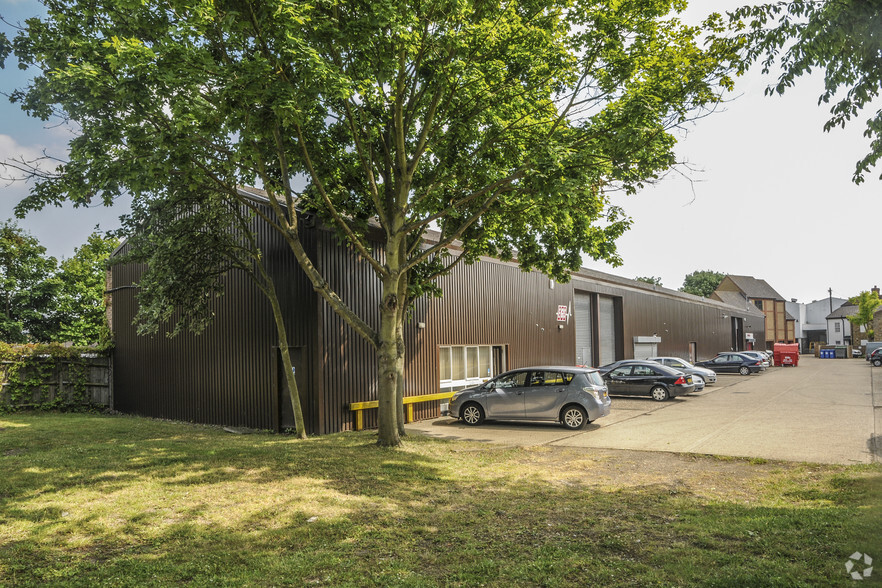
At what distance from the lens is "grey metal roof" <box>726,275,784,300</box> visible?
3164 inches

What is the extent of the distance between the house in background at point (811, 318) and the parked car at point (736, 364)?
7366 centimetres

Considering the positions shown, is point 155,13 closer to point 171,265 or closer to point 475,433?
point 171,265

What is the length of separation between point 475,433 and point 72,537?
931cm

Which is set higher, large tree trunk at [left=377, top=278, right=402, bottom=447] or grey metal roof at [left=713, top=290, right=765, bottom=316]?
grey metal roof at [left=713, top=290, right=765, bottom=316]

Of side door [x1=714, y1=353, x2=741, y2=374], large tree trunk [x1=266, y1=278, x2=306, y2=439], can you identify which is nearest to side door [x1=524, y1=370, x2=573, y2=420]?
large tree trunk [x1=266, y1=278, x2=306, y2=439]

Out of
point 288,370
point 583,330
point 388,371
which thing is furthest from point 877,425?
point 583,330

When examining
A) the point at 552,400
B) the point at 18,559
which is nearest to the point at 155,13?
the point at 18,559

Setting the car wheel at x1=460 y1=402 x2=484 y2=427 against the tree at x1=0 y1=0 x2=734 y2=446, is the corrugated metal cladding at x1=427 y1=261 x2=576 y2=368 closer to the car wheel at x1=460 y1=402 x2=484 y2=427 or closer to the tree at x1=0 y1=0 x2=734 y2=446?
the car wheel at x1=460 y1=402 x2=484 y2=427

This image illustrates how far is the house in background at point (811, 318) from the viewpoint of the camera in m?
101

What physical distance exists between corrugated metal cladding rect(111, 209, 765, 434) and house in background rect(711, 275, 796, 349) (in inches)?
2505

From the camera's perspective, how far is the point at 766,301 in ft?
270

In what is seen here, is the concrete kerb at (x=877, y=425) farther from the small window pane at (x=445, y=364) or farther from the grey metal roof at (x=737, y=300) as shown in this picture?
the grey metal roof at (x=737, y=300)

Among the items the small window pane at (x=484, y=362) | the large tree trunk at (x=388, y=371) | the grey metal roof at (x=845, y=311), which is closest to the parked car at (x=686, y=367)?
the small window pane at (x=484, y=362)

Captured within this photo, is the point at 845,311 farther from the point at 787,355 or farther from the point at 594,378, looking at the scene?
the point at 594,378
